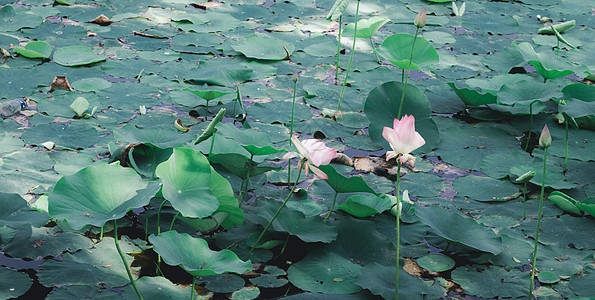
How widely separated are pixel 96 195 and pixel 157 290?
0.26m

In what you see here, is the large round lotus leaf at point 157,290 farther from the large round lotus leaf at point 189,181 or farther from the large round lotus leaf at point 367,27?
the large round lotus leaf at point 367,27

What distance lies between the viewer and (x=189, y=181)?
1440 millimetres

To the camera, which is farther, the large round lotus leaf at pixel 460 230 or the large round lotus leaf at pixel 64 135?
the large round lotus leaf at pixel 64 135

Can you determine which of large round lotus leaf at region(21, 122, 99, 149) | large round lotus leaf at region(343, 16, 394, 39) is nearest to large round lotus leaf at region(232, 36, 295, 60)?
large round lotus leaf at region(343, 16, 394, 39)

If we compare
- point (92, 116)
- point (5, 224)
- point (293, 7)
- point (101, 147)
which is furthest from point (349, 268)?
point (293, 7)

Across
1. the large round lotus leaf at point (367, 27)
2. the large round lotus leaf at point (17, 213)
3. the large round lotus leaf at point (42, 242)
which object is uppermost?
the large round lotus leaf at point (367, 27)

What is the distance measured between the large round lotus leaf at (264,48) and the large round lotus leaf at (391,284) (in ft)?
4.99

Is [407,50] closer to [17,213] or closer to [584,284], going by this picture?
[584,284]

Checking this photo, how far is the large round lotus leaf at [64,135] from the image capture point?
1959 mm

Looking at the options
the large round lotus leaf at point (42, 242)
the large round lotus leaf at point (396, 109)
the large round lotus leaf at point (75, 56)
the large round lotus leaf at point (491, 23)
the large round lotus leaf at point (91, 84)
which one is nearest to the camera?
the large round lotus leaf at point (42, 242)

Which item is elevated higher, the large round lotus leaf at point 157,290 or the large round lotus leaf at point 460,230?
the large round lotus leaf at point 460,230

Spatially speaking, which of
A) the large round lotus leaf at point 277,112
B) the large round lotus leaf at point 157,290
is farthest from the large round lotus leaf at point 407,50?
the large round lotus leaf at point 157,290

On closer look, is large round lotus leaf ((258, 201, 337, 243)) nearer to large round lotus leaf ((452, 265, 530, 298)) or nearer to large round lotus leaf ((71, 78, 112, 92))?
large round lotus leaf ((452, 265, 530, 298))

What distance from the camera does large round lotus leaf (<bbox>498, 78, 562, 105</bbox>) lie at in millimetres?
2091
